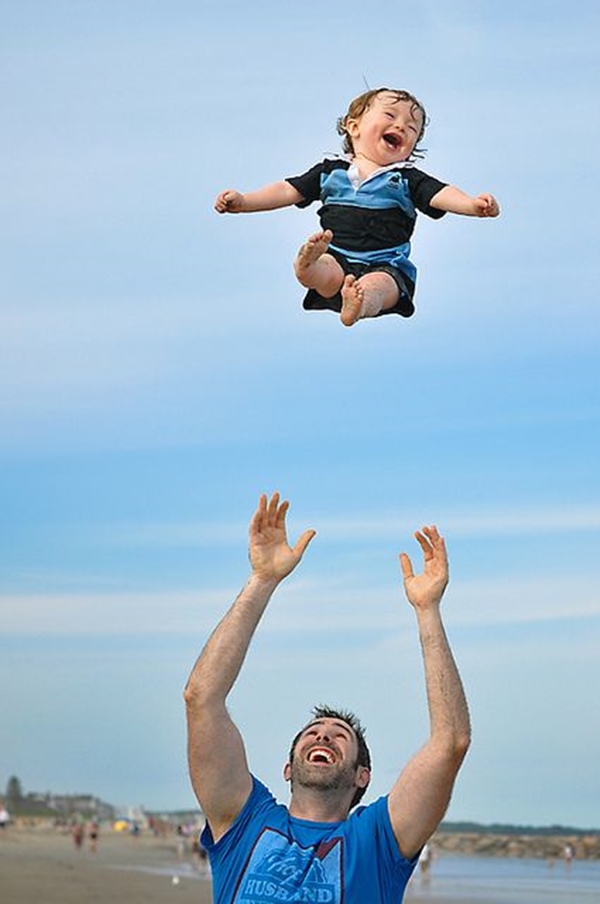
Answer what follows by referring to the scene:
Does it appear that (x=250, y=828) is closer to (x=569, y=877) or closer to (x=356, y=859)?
(x=356, y=859)

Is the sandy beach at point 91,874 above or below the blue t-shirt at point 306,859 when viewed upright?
above

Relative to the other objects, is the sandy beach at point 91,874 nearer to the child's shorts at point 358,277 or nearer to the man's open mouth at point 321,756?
the child's shorts at point 358,277

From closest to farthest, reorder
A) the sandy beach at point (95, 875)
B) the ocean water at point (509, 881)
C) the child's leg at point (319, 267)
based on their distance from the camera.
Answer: the child's leg at point (319, 267), the sandy beach at point (95, 875), the ocean water at point (509, 881)

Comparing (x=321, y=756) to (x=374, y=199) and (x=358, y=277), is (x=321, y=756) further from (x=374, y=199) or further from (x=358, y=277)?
(x=374, y=199)

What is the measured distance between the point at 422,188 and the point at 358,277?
488 millimetres

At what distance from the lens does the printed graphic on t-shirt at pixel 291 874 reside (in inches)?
258

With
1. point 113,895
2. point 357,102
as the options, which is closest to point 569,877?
point 113,895

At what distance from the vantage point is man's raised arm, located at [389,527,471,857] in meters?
6.67

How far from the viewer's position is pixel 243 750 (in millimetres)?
7031

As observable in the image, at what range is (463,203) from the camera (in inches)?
291

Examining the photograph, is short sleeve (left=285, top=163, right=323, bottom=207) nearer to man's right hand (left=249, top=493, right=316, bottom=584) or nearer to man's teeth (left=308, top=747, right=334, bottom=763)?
man's right hand (left=249, top=493, right=316, bottom=584)

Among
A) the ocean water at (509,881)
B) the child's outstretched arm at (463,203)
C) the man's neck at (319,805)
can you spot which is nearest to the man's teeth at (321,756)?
the man's neck at (319,805)

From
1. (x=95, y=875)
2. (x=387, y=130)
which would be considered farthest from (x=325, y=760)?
(x=95, y=875)

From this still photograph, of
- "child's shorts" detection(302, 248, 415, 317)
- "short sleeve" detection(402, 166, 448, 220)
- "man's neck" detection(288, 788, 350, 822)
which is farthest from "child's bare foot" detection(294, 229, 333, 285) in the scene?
"man's neck" detection(288, 788, 350, 822)
